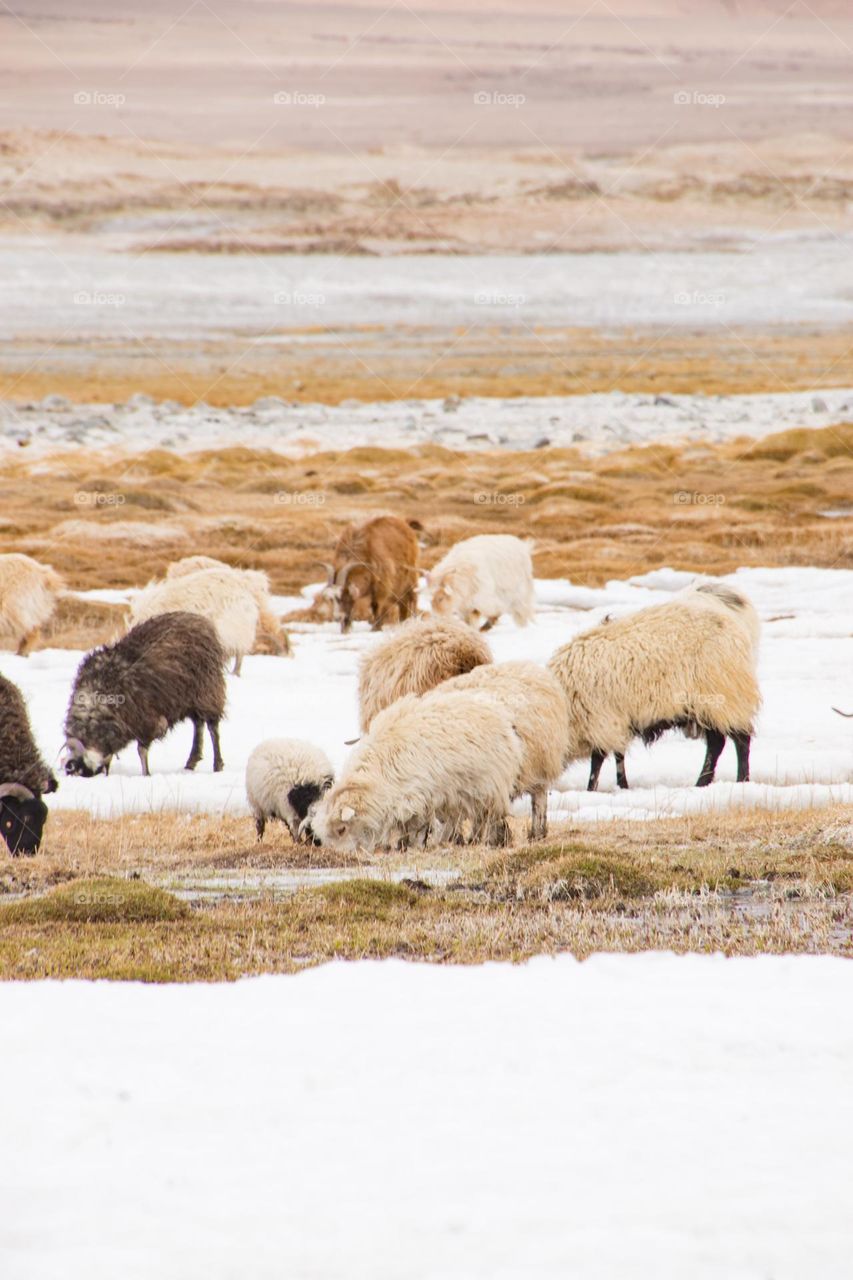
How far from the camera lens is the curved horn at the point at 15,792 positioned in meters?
10.7

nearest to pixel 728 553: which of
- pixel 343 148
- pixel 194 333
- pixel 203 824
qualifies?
pixel 203 824

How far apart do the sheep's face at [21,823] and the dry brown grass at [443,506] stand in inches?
494

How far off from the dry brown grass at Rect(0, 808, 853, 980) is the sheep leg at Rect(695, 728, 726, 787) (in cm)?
239

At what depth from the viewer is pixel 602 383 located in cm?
9431

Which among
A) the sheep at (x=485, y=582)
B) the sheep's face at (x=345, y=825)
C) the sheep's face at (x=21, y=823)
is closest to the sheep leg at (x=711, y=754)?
the sheep's face at (x=345, y=825)

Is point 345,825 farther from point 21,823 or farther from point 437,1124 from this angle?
point 437,1124

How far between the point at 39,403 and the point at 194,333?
124ft

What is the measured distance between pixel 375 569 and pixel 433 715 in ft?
44.9

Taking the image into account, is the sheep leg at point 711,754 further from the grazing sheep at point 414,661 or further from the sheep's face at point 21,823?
the sheep's face at point 21,823

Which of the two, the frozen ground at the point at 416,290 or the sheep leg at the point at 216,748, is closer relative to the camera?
the sheep leg at the point at 216,748

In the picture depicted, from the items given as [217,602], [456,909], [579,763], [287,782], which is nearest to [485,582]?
[217,602]

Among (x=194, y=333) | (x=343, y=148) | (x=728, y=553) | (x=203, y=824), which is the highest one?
(x=343, y=148)

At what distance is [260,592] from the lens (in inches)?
745

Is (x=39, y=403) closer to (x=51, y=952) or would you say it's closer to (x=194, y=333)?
(x=194, y=333)
